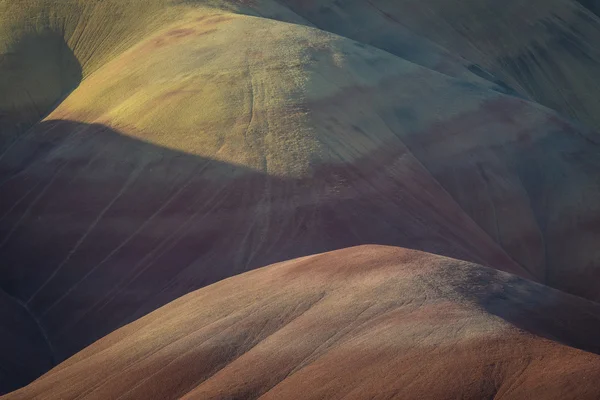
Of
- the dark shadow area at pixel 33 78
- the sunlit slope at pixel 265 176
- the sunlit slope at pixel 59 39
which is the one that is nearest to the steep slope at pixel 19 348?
the sunlit slope at pixel 265 176

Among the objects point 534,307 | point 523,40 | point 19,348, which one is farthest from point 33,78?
point 534,307

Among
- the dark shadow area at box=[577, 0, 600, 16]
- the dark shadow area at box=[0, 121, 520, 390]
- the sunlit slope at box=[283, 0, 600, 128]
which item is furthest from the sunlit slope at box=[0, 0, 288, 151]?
the dark shadow area at box=[577, 0, 600, 16]

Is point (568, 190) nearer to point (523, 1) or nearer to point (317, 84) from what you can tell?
point (317, 84)

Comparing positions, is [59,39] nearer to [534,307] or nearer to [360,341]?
[360,341]

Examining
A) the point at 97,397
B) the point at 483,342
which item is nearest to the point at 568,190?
the point at 483,342

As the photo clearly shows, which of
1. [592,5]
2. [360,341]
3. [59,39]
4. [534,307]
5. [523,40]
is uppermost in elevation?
[534,307]
